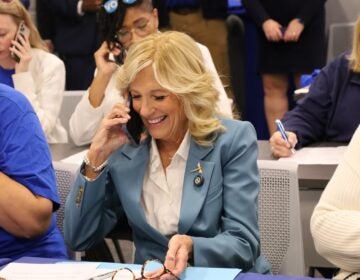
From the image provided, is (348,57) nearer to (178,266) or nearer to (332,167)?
(332,167)

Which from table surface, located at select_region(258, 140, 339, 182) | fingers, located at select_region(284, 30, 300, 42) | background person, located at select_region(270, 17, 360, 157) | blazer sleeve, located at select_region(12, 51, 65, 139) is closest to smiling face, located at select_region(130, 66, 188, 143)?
table surface, located at select_region(258, 140, 339, 182)

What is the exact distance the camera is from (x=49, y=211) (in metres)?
2.30

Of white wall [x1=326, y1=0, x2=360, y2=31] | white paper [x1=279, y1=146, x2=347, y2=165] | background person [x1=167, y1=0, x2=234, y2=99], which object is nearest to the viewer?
white paper [x1=279, y1=146, x2=347, y2=165]

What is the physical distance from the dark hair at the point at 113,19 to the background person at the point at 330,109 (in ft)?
2.90

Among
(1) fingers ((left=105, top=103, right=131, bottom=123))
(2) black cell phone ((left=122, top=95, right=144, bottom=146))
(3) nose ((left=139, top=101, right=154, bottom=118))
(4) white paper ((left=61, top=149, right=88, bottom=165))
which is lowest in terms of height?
(4) white paper ((left=61, top=149, right=88, bottom=165))

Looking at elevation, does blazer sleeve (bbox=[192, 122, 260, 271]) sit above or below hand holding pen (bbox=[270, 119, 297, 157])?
above

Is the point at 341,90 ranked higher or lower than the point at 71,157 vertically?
higher

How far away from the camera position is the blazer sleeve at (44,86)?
388cm

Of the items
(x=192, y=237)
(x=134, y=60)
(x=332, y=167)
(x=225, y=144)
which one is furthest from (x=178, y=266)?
(x=332, y=167)

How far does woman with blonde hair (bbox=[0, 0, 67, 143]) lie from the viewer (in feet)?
12.8

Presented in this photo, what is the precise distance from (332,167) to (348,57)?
0.66 m

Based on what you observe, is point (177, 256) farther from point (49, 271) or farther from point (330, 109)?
point (330, 109)

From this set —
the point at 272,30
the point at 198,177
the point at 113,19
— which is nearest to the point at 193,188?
the point at 198,177

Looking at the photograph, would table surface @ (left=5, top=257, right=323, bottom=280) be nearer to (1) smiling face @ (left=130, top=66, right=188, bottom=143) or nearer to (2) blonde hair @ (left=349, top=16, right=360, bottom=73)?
(1) smiling face @ (left=130, top=66, right=188, bottom=143)
